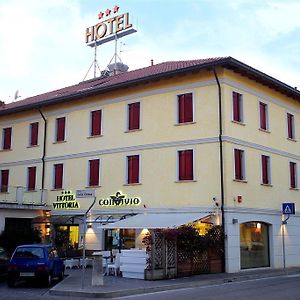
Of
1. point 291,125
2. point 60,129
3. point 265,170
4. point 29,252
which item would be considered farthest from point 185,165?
point 29,252

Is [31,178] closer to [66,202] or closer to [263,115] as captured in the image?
[66,202]

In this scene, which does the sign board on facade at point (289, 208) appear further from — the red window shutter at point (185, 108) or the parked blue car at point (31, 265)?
the parked blue car at point (31, 265)

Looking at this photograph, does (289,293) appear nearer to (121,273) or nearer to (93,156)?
(121,273)

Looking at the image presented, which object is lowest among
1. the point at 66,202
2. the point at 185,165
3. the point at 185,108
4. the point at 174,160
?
the point at 66,202

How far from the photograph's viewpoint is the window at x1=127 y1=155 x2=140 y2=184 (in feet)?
89.5

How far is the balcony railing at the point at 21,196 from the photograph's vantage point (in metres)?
29.0

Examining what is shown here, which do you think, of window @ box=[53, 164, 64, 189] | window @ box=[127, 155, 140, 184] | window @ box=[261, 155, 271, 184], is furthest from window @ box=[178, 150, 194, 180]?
window @ box=[53, 164, 64, 189]

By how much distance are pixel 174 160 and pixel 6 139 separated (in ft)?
46.7

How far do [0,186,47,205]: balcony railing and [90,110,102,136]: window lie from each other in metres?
4.87

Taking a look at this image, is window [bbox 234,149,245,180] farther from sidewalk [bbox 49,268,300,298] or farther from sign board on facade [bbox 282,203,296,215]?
sidewalk [bbox 49,268,300,298]

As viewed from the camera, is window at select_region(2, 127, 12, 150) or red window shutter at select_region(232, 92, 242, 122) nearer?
red window shutter at select_region(232, 92, 242, 122)

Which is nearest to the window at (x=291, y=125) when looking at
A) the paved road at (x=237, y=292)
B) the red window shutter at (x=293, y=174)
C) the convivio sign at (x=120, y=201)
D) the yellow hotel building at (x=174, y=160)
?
the yellow hotel building at (x=174, y=160)

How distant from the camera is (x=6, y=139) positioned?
114 ft

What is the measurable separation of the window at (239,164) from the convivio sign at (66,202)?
31.7ft
